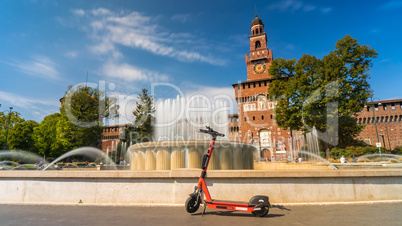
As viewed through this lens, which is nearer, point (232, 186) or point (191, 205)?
point (191, 205)

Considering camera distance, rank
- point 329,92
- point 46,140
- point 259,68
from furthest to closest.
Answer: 1. point 259,68
2. point 46,140
3. point 329,92

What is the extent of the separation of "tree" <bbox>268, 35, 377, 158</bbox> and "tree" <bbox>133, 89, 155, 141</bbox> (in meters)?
26.9

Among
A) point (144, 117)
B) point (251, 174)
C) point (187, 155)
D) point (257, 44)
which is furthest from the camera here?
point (257, 44)

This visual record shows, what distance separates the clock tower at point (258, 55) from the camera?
5100 centimetres

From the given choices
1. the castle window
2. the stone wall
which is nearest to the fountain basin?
the stone wall

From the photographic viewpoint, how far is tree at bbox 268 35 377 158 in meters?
22.3

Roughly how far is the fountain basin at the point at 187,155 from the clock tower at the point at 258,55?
148ft

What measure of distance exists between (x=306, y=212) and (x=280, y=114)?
22919mm

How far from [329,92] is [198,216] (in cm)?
2375

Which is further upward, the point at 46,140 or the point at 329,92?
the point at 329,92

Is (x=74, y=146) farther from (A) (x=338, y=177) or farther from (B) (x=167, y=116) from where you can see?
(A) (x=338, y=177)

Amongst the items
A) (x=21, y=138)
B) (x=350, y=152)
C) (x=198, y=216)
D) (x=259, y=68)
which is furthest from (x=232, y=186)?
(x=259, y=68)

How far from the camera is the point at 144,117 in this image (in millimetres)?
44062

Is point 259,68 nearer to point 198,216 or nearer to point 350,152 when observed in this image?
point 350,152
